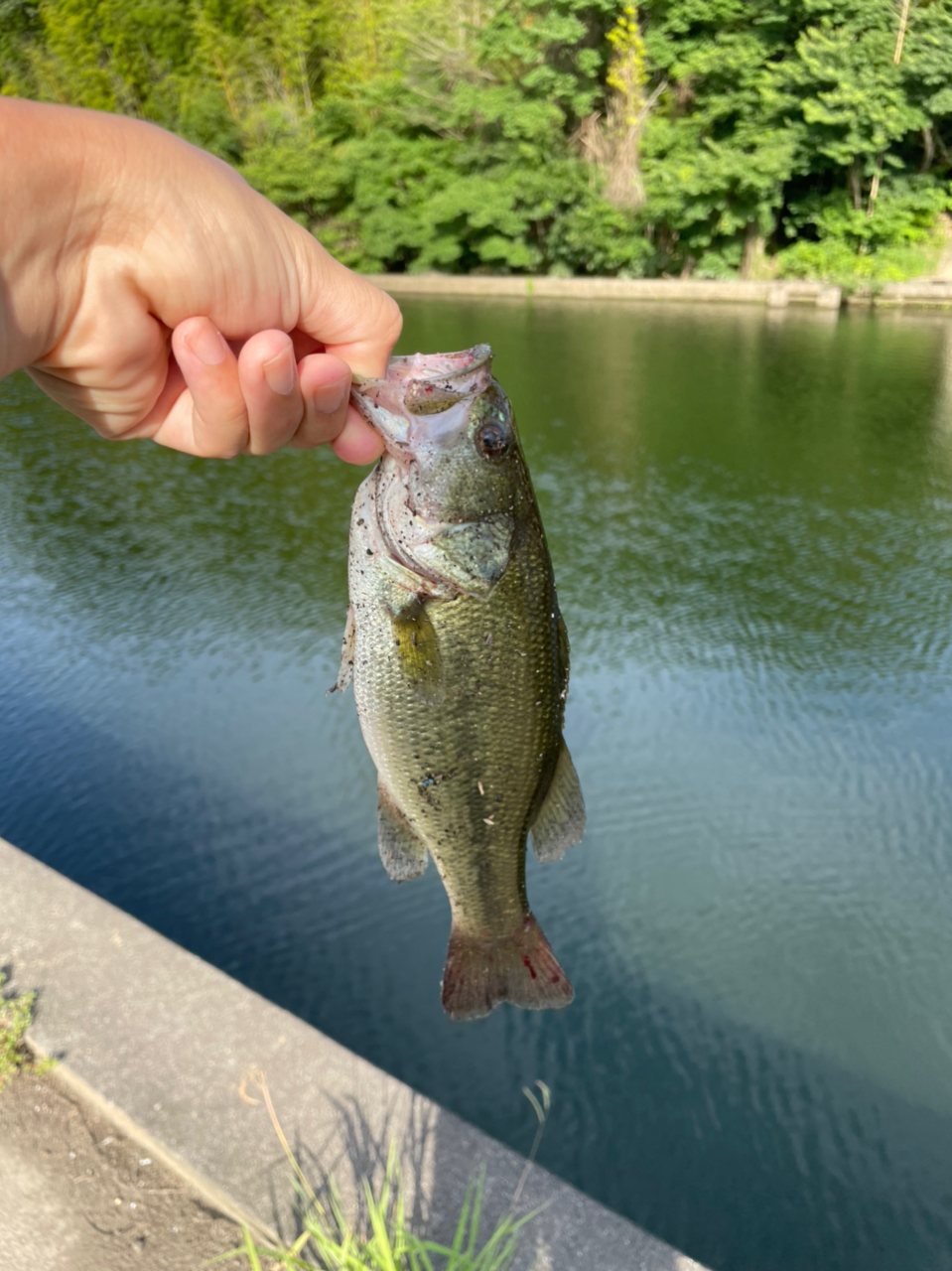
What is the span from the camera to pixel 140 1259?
2.22 metres

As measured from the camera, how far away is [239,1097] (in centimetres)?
249

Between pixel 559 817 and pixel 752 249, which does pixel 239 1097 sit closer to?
pixel 559 817

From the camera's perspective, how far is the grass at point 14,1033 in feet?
8.46

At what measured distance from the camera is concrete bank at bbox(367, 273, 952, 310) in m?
18.7

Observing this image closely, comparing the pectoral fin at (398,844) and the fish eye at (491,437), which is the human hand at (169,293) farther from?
the pectoral fin at (398,844)

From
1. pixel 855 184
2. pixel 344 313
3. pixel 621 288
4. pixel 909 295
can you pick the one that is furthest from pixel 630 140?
pixel 344 313

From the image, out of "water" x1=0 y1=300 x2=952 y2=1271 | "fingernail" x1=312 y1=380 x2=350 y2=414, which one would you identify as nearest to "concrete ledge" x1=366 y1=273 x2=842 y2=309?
"water" x1=0 y1=300 x2=952 y2=1271

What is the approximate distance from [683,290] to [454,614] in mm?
21175

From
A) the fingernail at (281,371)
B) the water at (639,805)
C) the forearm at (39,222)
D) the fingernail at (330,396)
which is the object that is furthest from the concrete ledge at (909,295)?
the forearm at (39,222)

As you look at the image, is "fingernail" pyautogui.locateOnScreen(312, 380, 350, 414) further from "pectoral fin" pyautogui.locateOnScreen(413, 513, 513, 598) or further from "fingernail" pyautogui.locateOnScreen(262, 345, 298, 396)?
"pectoral fin" pyautogui.locateOnScreen(413, 513, 513, 598)

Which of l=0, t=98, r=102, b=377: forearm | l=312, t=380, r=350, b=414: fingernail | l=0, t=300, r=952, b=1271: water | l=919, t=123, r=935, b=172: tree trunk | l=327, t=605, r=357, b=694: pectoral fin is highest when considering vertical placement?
l=919, t=123, r=935, b=172: tree trunk

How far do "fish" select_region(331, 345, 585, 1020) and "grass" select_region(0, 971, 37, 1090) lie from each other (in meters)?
1.74

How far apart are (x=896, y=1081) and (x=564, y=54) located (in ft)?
82.7

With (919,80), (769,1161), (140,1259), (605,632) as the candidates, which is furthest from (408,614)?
(919,80)
